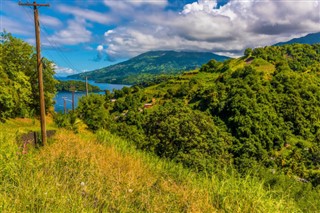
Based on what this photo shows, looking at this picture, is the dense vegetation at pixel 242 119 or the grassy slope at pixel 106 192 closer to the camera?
the grassy slope at pixel 106 192

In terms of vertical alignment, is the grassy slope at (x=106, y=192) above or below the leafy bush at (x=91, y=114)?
above

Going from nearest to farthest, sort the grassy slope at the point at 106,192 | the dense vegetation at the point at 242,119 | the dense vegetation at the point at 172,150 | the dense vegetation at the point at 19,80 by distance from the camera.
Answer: the grassy slope at the point at 106,192 → the dense vegetation at the point at 172,150 → the dense vegetation at the point at 19,80 → the dense vegetation at the point at 242,119

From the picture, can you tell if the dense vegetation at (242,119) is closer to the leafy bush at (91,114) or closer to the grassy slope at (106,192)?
the leafy bush at (91,114)

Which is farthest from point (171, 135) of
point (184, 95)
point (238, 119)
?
point (184, 95)

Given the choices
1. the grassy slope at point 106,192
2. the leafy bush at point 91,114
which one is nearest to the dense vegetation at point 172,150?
the grassy slope at point 106,192

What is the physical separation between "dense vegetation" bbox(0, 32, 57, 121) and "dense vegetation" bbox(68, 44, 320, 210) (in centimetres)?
944

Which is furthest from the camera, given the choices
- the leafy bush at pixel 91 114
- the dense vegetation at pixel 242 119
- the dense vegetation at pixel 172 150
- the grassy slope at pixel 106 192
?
the leafy bush at pixel 91 114

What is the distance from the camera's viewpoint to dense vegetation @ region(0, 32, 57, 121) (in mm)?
31370

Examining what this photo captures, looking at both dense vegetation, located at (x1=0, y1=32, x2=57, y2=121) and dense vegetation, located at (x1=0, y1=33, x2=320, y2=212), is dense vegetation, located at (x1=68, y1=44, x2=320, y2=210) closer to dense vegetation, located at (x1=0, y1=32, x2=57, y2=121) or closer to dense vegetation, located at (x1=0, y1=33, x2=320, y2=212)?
dense vegetation, located at (x1=0, y1=33, x2=320, y2=212)

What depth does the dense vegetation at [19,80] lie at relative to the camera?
31.4 m

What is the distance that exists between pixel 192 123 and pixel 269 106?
218ft

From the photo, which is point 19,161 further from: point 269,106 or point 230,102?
point 269,106

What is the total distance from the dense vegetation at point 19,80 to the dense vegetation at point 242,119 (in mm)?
9439

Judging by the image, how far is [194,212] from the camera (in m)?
5.79
